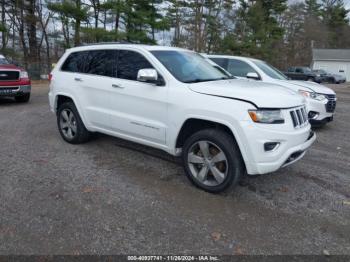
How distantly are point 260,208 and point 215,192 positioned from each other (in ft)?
1.86

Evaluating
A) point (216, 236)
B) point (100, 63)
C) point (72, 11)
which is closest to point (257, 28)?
point (72, 11)

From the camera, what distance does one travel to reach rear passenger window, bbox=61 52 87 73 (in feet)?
17.3

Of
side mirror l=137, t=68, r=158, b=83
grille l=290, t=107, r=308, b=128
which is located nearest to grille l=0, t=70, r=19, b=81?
side mirror l=137, t=68, r=158, b=83

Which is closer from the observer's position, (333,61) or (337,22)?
(333,61)

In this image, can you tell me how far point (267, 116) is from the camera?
11.1 feet

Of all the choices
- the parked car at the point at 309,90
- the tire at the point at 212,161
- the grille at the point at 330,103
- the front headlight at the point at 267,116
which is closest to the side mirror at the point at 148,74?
the tire at the point at 212,161

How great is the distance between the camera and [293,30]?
5041 centimetres

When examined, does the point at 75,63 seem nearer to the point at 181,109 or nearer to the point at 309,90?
the point at 181,109

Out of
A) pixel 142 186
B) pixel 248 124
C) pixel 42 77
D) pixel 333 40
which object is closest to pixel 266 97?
pixel 248 124

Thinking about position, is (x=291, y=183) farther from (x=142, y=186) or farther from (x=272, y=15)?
(x=272, y=15)

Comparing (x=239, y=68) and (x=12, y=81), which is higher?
(x=239, y=68)

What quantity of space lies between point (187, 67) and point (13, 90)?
25.2ft

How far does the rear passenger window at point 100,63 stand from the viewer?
475cm

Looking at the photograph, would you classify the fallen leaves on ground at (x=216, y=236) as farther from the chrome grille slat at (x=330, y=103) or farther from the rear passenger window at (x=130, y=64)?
the chrome grille slat at (x=330, y=103)
